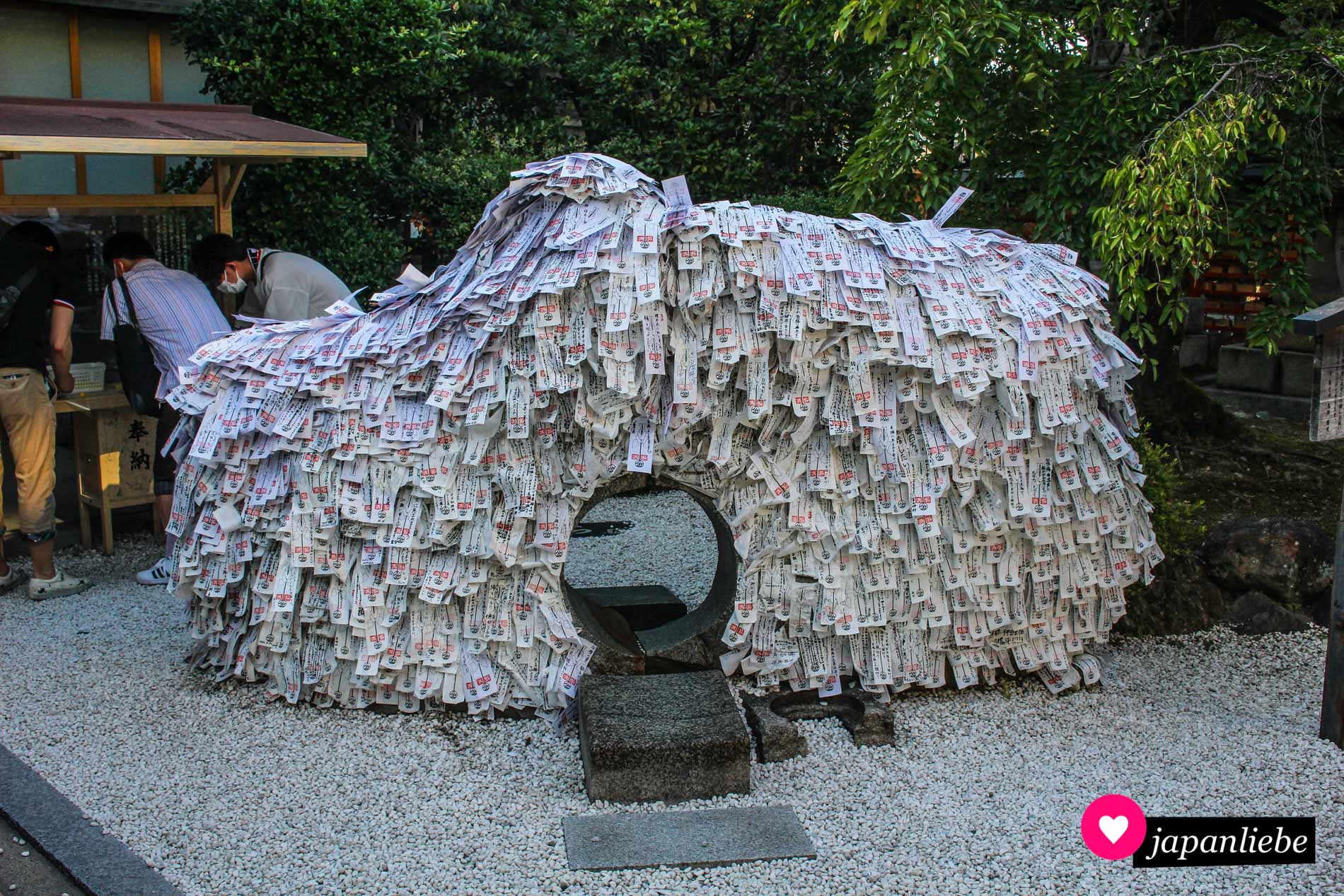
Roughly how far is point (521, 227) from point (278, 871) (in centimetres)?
277

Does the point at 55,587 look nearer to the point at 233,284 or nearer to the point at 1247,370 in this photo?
the point at 233,284

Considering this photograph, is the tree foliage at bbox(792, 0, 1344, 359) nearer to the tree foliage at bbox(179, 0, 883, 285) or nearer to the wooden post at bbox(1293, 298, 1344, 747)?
the wooden post at bbox(1293, 298, 1344, 747)

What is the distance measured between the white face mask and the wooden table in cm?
112

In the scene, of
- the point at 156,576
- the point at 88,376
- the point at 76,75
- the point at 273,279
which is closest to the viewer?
the point at 273,279

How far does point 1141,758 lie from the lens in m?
4.99

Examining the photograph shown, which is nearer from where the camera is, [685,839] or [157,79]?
[685,839]

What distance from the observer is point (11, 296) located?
640 cm

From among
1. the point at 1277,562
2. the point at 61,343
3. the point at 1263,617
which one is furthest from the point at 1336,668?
the point at 61,343

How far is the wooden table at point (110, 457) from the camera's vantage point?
7.36 metres

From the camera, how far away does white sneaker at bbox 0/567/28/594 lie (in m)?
6.74

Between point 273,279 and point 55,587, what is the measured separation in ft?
7.05

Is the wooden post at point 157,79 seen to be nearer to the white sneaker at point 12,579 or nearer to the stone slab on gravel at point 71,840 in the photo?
the white sneaker at point 12,579

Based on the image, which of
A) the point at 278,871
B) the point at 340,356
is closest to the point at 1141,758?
the point at 278,871

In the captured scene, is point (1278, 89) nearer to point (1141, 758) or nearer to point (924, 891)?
point (1141, 758)
